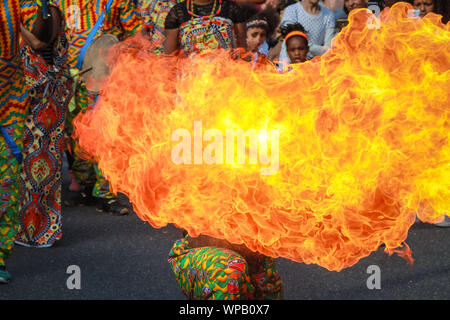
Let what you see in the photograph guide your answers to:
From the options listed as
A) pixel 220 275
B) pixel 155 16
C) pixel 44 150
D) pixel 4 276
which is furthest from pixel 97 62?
pixel 220 275

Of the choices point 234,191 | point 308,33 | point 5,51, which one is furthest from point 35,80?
point 234,191

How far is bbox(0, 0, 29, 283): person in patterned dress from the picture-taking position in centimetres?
471

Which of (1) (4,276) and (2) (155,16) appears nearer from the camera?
(1) (4,276)

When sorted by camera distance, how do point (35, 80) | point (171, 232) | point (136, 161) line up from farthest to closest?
point (171, 232) < point (35, 80) < point (136, 161)

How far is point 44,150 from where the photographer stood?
579 cm

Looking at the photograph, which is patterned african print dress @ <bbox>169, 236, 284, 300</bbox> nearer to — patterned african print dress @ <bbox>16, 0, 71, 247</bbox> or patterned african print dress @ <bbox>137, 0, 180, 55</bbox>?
patterned african print dress @ <bbox>16, 0, 71, 247</bbox>

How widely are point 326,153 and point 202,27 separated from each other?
104 inches

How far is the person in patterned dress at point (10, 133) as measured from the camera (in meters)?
4.71

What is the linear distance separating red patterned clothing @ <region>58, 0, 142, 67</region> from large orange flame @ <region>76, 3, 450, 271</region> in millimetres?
3653

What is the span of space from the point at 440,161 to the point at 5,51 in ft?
9.91

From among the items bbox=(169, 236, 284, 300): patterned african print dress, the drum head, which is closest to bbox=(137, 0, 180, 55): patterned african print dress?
the drum head

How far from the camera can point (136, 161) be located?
2.98 m

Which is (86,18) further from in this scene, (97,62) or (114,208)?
(114,208)

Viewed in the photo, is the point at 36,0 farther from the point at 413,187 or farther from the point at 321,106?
the point at 413,187
